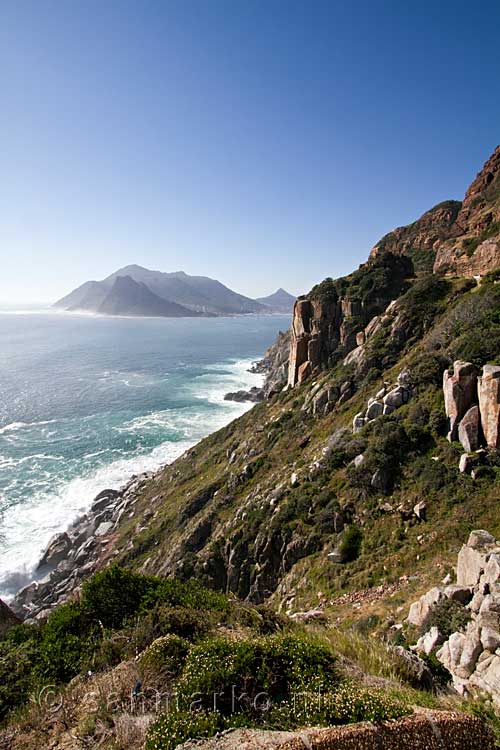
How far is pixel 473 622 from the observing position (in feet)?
29.1

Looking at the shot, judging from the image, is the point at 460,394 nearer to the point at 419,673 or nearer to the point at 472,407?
the point at 472,407

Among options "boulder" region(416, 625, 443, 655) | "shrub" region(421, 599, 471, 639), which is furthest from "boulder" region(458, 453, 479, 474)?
"boulder" region(416, 625, 443, 655)

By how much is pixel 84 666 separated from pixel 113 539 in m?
31.7

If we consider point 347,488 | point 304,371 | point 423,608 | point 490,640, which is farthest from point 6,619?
point 304,371

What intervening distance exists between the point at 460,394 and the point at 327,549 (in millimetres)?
10890

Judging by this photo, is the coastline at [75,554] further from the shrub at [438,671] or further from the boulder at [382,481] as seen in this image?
the shrub at [438,671]

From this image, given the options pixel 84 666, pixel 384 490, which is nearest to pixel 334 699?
pixel 84 666

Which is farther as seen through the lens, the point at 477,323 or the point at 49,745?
the point at 477,323

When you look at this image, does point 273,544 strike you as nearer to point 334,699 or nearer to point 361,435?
point 361,435

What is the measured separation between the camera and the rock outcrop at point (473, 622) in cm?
752

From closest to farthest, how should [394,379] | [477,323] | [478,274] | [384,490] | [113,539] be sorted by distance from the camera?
[384,490], [477,323], [394,379], [478,274], [113,539]

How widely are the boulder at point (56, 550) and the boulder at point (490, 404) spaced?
3968 cm

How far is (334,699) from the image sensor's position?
19.2 feet

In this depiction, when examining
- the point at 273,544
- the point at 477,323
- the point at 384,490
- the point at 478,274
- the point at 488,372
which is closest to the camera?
the point at 488,372
